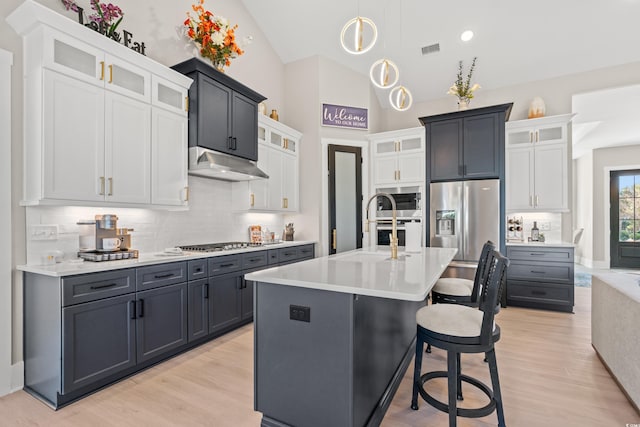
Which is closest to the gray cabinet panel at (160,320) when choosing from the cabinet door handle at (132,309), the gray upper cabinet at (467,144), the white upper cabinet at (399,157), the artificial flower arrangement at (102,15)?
the cabinet door handle at (132,309)

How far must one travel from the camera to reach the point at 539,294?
14.0 feet

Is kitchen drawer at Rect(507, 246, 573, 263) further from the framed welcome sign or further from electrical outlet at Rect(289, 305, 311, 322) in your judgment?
electrical outlet at Rect(289, 305, 311, 322)

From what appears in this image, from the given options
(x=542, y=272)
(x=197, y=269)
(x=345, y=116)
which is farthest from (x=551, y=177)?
(x=197, y=269)

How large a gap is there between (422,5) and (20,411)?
5706mm

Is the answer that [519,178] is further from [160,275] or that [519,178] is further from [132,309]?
[132,309]

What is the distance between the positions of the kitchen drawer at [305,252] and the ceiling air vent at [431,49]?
11.7 ft

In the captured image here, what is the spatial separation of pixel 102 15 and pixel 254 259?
2.66 metres

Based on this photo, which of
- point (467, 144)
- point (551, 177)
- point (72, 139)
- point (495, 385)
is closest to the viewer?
point (495, 385)

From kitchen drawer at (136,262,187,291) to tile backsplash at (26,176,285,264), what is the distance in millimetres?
599

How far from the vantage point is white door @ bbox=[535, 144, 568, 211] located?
173 inches

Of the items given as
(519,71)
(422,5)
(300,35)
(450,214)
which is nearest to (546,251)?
(450,214)

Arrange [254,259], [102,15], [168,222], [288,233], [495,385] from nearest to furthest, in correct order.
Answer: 1. [495,385]
2. [102,15]
3. [168,222]
4. [254,259]
5. [288,233]

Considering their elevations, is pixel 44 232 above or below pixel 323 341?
above

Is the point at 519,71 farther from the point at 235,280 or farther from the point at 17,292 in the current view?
the point at 17,292
